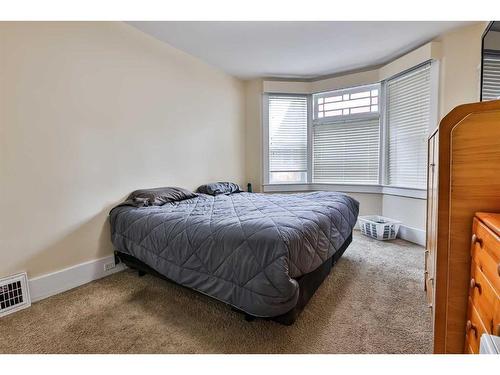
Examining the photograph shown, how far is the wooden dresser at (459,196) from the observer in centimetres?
100

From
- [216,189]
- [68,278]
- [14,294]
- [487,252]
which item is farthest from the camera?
[216,189]

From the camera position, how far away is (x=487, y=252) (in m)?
0.88

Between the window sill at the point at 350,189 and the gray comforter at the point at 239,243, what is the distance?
130 cm

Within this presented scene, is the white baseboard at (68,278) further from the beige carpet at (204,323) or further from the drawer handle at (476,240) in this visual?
the drawer handle at (476,240)

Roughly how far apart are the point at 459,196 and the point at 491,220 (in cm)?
18

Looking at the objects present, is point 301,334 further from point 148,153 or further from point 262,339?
point 148,153

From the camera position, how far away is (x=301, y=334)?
1.48 meters

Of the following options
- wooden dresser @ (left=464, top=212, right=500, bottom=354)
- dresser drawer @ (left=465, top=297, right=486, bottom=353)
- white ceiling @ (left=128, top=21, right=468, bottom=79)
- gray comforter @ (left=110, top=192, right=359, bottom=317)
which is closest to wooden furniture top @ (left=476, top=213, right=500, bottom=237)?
wooden dresser @ (left=464, top=212, right=500, bottom=354)

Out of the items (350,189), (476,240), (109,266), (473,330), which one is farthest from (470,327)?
(350,189)

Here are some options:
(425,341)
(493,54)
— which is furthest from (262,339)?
(493,54)

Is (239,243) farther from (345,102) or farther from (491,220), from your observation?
(345,102)

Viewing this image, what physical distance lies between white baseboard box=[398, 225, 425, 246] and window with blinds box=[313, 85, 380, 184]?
2.48 feet

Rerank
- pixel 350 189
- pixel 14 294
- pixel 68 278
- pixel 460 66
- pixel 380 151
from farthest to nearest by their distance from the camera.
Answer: pixel 350 189
pixel 380 151
pixel 460 66
pixel 68 278
pixel 14 294

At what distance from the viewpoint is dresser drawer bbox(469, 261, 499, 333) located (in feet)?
2.78
